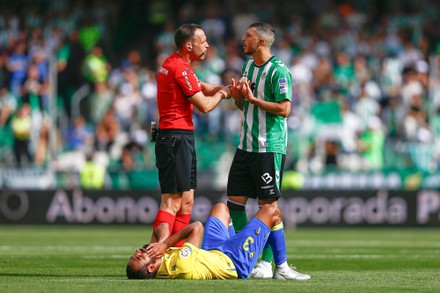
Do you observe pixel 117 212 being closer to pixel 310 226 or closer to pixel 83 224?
pixel 83 224

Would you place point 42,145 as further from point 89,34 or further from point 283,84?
point 283,84

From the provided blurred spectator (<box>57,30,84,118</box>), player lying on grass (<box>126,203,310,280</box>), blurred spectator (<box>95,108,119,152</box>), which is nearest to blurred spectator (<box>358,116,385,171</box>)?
blurred spectator (<box>95,108,119,152</box>)

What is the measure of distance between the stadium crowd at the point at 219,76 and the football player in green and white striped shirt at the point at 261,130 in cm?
1103

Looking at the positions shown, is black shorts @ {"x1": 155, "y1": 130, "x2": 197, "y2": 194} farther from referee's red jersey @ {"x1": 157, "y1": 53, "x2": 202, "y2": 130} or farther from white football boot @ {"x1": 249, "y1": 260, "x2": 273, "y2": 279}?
white football boot @ {"x1": 249, "y1": 260, "x2": 273, "y2": 279}

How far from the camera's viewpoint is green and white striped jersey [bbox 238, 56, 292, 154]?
33.9ft

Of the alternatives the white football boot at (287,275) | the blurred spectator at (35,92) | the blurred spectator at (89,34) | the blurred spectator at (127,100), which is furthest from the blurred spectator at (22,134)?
the white football boot at (287,275)

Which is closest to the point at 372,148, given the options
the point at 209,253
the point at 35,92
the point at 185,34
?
the point at 35,92

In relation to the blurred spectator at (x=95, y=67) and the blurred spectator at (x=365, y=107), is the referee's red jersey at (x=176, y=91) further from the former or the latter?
the blurred spectator at (x=95, y=67)

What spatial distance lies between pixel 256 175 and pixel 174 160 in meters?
0.96

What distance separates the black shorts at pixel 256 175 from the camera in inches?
405

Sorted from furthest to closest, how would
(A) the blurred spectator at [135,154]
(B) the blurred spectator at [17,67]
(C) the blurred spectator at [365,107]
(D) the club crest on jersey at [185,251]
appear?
1. (B) the blurred spectator at [17,67]
2. (C) the blurred spectator at [365,107]
3. (A) the blurred spectator at [135,154]
4. (D) the club crest on jersey at [185,251]

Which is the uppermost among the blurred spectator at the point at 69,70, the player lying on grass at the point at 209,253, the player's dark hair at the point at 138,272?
the blurred spectator at the point at 69,70

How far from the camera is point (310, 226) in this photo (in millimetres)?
22062

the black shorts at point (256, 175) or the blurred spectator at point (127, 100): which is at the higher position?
the blurred spectator at point (127, 100)
